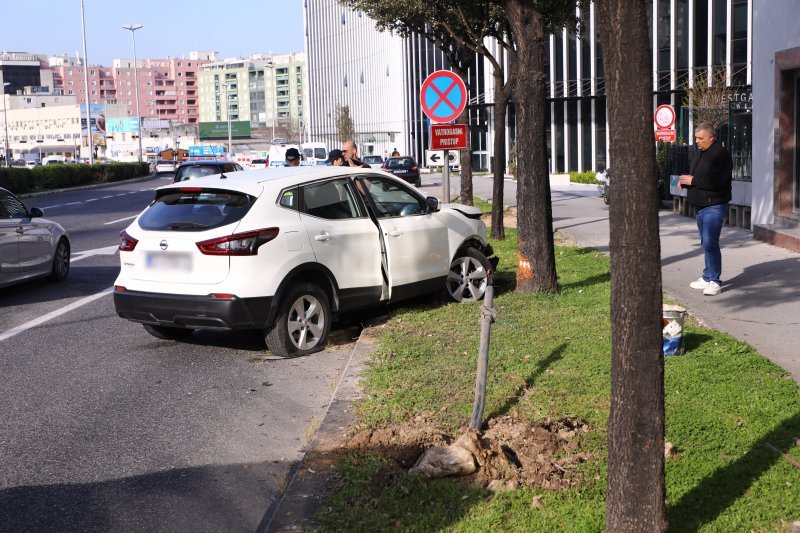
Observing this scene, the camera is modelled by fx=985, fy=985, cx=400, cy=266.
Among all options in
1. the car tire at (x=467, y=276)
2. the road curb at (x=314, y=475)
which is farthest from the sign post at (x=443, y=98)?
the road curb at (x=314, y=475)

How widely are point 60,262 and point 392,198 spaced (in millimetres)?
6181

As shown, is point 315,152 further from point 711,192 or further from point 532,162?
point 711,192

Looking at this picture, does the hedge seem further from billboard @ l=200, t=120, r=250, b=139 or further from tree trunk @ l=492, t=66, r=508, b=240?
billboard @ l=200, t=120, r=250, b=139

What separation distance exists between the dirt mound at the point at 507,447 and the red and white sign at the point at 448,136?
8.94 meters

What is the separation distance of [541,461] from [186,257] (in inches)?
172

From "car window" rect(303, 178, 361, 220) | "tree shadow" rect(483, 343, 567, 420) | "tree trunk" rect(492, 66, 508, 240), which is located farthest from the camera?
"tree trunk" rect(492, 66, 508, 240)

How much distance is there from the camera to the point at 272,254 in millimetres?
8594

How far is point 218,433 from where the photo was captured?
6.59 meters

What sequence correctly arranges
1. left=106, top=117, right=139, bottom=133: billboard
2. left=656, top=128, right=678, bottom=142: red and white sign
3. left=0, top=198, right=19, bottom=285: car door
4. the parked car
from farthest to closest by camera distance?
left=106, top=117, right=139, bottom=133: billboard < left=656, top=128, right=678, bottom=142: red and white sign < the parked car < left=0, top=198, right=19, bottom=285: car door

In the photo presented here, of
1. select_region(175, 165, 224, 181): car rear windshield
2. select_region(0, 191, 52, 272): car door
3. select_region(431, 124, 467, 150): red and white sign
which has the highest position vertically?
select_region(431, 124, 467, 150): red and white sign

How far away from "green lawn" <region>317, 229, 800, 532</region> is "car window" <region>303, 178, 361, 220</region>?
3.99ft

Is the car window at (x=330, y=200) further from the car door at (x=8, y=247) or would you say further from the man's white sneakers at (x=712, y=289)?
the car door at (x=8, y=247)

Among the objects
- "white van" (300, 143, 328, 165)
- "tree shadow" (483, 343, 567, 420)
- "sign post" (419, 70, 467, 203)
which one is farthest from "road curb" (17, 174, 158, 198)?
"tree shadow" (483, 343, 567, 420)

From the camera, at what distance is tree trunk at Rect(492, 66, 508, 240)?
18172mm
